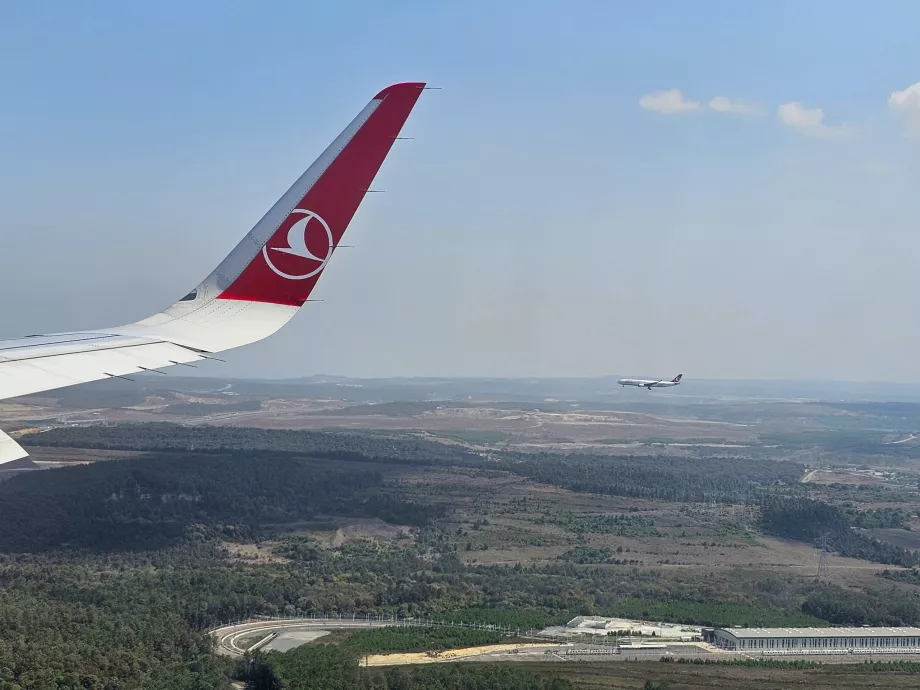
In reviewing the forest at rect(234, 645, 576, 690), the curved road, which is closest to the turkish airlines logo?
the forest at rect(234, 645, 576, 690)

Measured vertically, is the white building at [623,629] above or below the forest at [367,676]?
below

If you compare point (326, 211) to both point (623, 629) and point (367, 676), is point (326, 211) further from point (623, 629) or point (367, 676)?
point (623, 629)

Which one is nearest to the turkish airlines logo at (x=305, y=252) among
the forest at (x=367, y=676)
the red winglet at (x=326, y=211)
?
the red winglet at (x=326, y=211)

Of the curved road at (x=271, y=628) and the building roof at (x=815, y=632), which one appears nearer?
the curved road at (x=271, y=628)

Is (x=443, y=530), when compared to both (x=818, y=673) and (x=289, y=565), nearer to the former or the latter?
(x=289, y=565)

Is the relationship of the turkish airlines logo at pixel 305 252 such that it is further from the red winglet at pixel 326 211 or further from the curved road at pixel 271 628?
the curved road at pixel 271 628

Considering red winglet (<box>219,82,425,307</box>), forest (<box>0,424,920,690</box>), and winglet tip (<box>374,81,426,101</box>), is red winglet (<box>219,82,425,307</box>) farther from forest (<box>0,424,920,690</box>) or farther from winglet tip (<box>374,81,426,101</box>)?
forest (<box>0,424,920,690</box>)

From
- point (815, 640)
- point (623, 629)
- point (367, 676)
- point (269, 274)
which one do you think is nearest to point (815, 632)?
point (815, 640)
